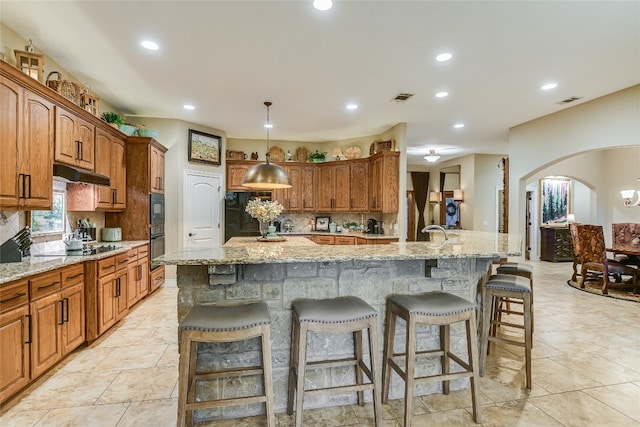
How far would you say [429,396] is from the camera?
7.77ft

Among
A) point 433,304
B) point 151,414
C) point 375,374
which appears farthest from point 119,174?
point 433,304

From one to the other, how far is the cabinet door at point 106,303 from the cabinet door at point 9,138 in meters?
1.16

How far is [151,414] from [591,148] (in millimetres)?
6020

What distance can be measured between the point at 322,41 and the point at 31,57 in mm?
2563

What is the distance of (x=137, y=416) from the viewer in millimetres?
2137

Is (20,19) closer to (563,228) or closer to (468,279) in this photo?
(468,279)

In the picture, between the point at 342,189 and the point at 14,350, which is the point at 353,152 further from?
the point at 14,350

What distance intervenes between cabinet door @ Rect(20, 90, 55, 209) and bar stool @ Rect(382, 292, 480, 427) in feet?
10.00

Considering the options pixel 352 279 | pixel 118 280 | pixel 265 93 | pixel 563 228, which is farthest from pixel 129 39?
pixel 563 228

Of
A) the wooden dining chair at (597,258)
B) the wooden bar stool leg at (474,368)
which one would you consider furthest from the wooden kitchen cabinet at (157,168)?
the wooden dining chair at (597,258)

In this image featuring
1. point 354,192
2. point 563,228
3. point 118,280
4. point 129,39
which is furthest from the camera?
point 563,228

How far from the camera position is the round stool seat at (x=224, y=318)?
171 cm

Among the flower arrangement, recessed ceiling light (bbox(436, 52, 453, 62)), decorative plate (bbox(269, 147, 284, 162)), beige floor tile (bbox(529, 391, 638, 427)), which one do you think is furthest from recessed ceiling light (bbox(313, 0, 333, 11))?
decorative plate (bbox(269, 147, 284, 162))

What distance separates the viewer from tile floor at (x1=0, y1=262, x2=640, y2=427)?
83.0 inches
